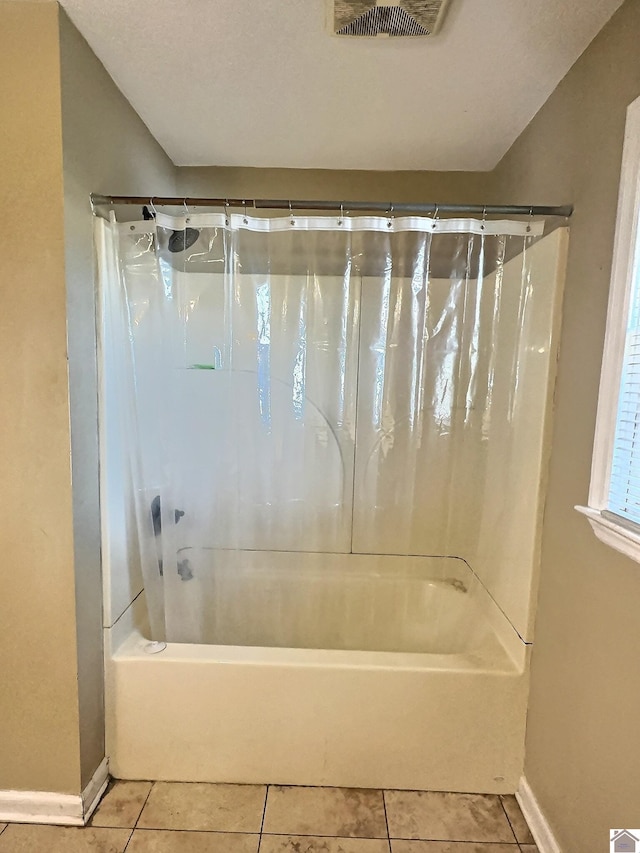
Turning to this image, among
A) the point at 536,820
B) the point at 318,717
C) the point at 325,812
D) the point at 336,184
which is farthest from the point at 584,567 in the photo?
the point at 336,184

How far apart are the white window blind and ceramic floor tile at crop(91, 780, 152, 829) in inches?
66.1

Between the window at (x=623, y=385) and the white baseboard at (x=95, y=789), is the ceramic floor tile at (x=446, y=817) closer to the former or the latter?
the white baseboard at (x=95, y=789)

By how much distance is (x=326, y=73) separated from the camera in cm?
148

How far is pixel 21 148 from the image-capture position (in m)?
1.26

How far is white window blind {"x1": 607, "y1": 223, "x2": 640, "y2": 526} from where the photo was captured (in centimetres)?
108

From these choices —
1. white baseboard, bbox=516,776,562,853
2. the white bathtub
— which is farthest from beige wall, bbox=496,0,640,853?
the white bathtub

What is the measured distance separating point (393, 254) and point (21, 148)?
113cm

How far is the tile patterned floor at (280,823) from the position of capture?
1.38 metres

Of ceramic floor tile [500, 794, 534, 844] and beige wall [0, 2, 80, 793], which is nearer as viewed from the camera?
beige wall [0, 2, 80, 793]

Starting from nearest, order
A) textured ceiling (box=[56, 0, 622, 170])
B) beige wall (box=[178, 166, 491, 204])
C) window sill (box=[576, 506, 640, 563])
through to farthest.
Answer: window sill (box=[576, 506, 640, 563]), textured ceiling (box=[56, 0, 622, 170]), beige wall (box=[178, 166, 491, 204])

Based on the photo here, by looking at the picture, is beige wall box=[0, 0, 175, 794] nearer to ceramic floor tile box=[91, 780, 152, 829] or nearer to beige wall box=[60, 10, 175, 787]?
beige wall box=[60, 10, 175, 787]

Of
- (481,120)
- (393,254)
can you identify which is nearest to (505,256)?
(393,254)

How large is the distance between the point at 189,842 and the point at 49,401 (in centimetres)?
136

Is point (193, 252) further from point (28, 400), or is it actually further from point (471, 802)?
point (471, 802)
